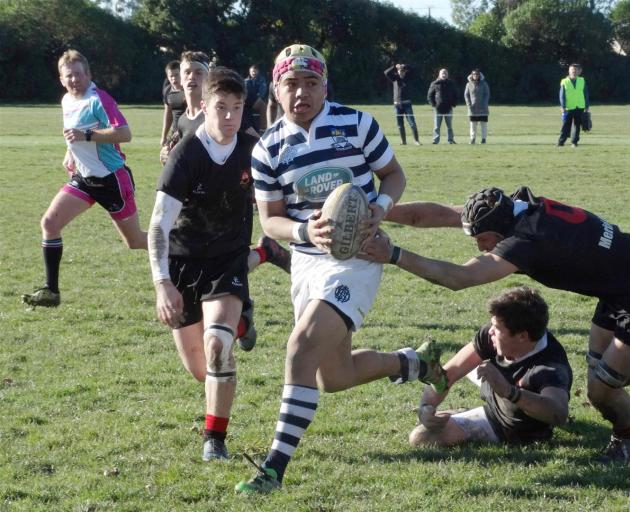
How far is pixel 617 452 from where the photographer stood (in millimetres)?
5168

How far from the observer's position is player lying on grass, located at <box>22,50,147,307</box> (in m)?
8.70

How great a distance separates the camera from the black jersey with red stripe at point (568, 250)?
4676mm

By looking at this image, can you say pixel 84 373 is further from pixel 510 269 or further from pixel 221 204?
pixel 510 269

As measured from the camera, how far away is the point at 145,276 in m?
10.3

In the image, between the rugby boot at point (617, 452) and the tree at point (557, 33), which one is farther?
the tree at point (557, 33)

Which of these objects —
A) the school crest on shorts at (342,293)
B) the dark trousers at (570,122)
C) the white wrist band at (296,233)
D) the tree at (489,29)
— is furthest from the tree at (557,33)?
the school crest on shorts at (342,293)

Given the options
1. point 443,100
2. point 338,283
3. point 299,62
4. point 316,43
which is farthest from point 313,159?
point 316,43

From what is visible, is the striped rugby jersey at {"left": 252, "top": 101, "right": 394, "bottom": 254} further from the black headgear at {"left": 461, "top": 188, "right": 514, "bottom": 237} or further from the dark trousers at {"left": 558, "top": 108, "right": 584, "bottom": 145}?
the dark trousers at {"left": 558, "top": 108, "right": 584, "bottom": 145}

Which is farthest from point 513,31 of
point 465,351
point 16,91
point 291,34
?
point 465,351

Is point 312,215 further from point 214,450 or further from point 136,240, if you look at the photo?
point 136,240

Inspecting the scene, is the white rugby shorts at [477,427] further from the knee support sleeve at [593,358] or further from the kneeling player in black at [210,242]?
the kneeling player in black at [210,242]

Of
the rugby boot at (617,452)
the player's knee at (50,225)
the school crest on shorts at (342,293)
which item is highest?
the school crest on shorts at (342,293)

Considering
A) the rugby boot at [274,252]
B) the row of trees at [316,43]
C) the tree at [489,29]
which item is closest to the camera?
the rugby boot at [274,252]

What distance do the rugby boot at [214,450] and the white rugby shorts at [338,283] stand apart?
79 cm
